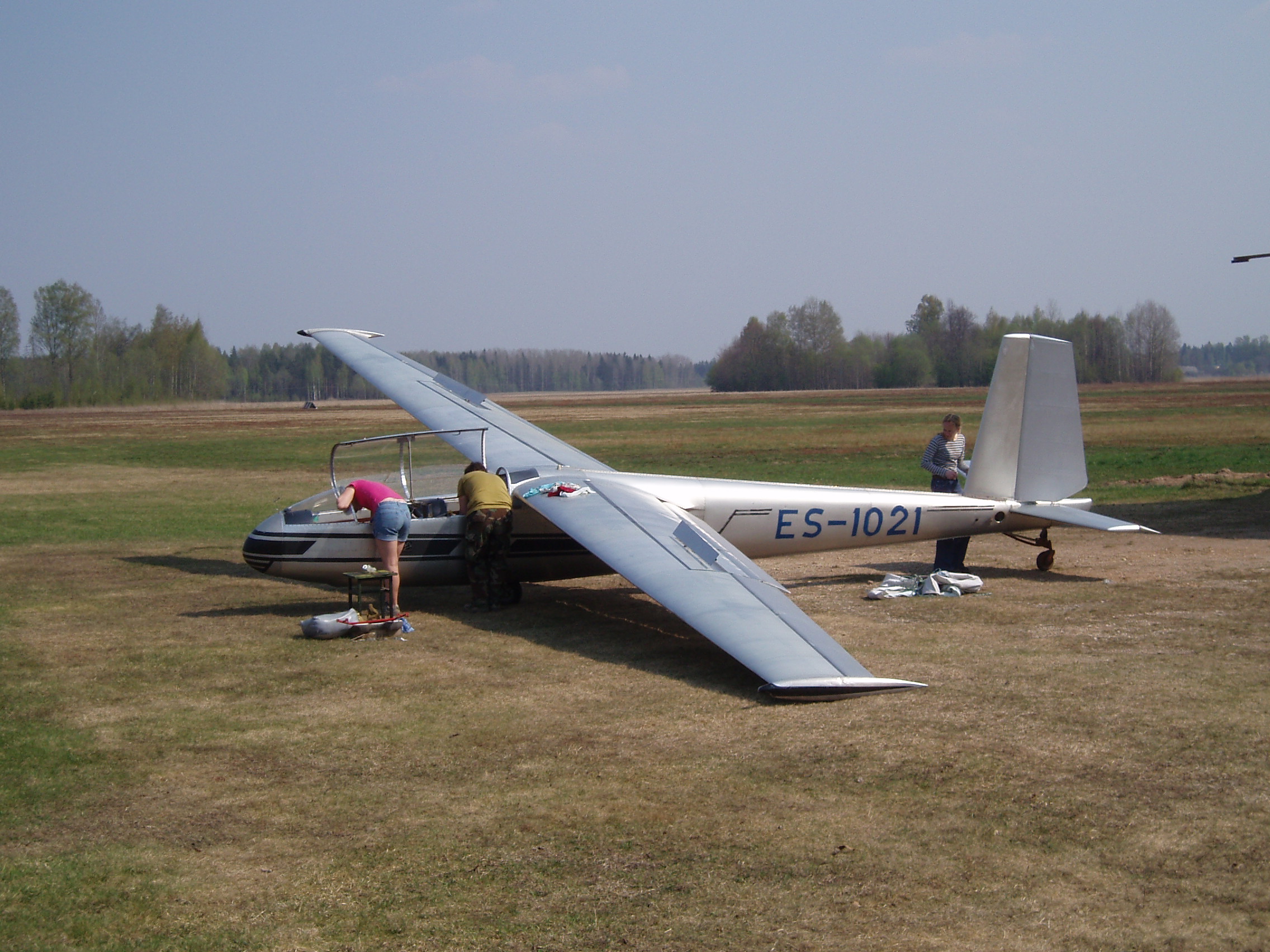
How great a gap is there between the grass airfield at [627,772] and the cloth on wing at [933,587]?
0.38 meters

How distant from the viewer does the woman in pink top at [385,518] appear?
426 inches

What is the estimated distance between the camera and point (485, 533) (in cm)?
1134

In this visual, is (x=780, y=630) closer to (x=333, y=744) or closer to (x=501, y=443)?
(x=333, y=744)

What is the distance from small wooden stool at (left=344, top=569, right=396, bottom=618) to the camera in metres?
10.5

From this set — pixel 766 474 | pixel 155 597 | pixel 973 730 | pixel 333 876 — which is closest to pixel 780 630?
pixel 973 730

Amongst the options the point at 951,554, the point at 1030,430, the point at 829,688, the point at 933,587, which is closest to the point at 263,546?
the point at 829,688

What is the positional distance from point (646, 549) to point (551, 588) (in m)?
3.75

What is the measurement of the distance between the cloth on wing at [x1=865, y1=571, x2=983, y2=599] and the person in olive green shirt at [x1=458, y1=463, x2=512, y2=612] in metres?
4.34

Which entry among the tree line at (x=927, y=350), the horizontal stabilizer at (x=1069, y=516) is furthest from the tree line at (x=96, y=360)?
the horizontal stabilizer at (x=1069, y=516)

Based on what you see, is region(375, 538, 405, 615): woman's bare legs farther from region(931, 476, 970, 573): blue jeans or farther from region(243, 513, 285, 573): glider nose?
region(931, 476, 970, 573): blue jeans

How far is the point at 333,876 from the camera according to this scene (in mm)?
5094

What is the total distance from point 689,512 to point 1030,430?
4565 mm

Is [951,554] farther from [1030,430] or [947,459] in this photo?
[1030,430]

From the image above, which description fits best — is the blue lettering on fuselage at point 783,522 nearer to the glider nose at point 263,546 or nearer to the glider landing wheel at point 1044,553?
the glider landing wheel at point 1044,553
